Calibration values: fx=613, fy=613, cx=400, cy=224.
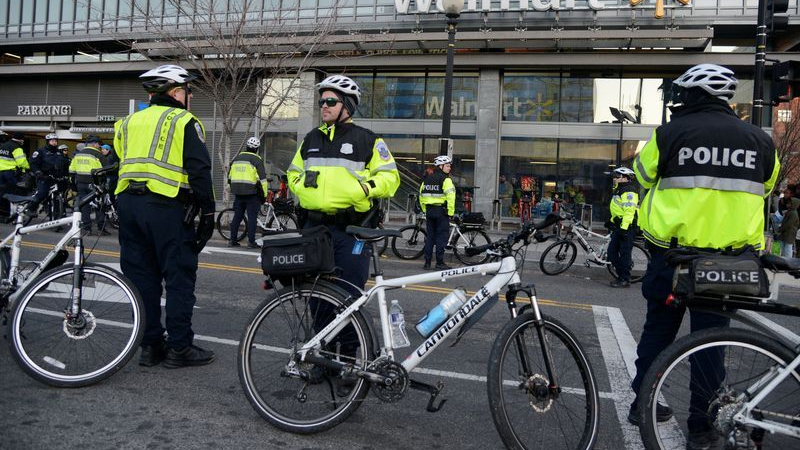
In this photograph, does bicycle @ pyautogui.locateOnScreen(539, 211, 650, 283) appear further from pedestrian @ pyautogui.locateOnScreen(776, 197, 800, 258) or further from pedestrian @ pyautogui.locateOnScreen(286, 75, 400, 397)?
pedestrian @ pyautogui.locateOnScreen(286, 75, 400, 397)

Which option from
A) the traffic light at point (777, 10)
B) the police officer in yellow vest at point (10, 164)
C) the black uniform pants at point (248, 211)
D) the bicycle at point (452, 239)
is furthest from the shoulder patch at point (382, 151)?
the police officer in yellow vest at point (10, 164)

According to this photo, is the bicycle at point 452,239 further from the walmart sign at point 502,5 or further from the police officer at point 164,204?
the walmart sign at point 502,5

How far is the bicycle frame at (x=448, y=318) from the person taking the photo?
3305mm

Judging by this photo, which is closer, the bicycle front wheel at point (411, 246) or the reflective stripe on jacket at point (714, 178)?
the reflective stripe on jacket at point (714, 178)

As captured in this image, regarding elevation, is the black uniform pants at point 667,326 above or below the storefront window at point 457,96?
below

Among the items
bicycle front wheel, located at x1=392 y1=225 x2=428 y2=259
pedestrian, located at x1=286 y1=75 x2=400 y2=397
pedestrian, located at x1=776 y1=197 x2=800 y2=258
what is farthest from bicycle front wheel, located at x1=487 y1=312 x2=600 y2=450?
pedestrian, located at x1=776 y1=197 x2=800 y2=258

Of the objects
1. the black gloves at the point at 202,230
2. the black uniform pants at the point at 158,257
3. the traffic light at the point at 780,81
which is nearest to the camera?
the black uniform pants at the point at 158,257

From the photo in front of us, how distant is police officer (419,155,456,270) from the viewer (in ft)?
36.4

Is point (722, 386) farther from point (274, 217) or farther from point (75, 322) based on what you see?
point (274, 217)

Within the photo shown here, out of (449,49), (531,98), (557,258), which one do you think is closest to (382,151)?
(557,258)

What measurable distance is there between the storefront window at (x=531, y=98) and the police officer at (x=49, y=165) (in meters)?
14.4

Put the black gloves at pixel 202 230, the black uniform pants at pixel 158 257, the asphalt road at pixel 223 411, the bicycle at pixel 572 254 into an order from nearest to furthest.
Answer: the asphalt road at pixel 223 411 → the black uniform pants at pixel 158 257 → the black gloves at pixel 202 230 → the bicycle at pixel 572 254

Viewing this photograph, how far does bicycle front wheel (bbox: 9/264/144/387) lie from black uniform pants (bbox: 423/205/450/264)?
24.3ft

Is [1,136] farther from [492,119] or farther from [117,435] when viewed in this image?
[492,119]
